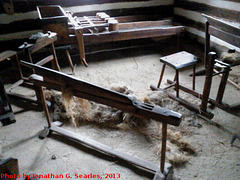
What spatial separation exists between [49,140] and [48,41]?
1.74 m

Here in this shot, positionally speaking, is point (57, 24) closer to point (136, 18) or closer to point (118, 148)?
point (136, 18)

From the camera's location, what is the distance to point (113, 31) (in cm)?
524

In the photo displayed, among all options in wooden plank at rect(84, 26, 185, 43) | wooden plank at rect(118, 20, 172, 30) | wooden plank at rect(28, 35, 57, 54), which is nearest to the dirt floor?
wooden plank at rect(28, 35, 57, 54)

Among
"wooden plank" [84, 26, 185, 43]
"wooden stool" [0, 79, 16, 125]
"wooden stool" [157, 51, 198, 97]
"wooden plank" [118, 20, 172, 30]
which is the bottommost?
"wooden stool" [0, 79, 16, 125]

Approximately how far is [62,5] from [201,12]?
3617 mm

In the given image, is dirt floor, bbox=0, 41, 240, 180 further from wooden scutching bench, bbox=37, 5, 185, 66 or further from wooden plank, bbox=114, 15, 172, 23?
wooden plank, bbox=114, 15, 172, 23

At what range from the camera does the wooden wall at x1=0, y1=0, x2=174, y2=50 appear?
5332 millimetres

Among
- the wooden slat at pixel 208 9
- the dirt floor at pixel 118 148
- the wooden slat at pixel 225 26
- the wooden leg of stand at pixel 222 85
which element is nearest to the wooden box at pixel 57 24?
the dirt floor at pixel 118 148

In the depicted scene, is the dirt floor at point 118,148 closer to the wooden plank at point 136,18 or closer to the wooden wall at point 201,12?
the wooden wall at point 201,12

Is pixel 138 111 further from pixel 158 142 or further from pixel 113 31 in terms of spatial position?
pixel 113 31

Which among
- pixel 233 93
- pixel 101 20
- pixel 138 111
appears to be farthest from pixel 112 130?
pixel 101 20

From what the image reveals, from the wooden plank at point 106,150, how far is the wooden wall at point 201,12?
3.57 meters

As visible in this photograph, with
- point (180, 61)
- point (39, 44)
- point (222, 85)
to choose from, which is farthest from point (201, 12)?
point (39, 44)

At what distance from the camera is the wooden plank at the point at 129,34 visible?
16.9ft
